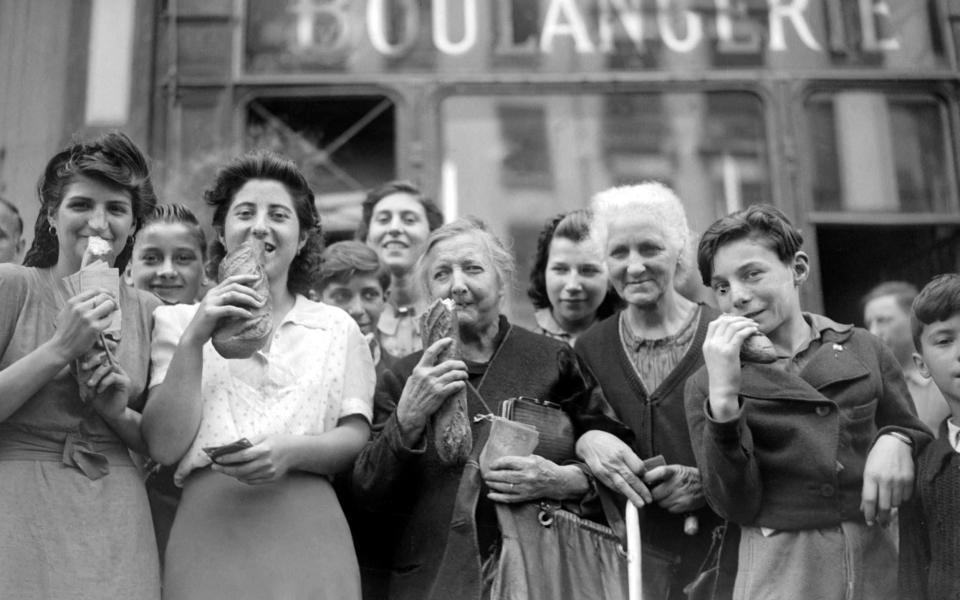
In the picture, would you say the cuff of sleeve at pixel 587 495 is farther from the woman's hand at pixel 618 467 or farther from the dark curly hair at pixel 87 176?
the dark curly hair at pixel 87 176

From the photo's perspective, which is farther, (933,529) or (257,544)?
(933,529)

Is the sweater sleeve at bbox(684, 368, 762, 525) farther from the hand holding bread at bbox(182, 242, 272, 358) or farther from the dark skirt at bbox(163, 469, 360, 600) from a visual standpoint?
the hand holding bread at bbox(182, 242, 272, 358)

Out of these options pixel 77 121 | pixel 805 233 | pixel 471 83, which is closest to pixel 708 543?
pixel 805 233

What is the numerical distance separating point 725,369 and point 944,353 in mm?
659

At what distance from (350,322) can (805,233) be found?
Answer: 3.74 m

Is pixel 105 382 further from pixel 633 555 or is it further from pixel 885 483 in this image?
pixel 885 483

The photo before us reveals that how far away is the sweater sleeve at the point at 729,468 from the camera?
3035mm

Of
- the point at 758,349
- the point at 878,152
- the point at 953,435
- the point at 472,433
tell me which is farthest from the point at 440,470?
the point at 878,152

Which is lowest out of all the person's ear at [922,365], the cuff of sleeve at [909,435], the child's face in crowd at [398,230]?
the cuff of sleeve at [909,435]

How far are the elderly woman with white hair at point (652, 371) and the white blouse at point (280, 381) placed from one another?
670 millimetres

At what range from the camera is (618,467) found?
3199 mm

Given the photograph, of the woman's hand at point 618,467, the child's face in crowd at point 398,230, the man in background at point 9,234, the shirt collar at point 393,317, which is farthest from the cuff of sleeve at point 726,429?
the man in background at point 9,234

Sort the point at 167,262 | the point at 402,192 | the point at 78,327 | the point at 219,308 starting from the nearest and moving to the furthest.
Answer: the point at 78,327 < the point at 219,308 < the point at 167,262 < the point at 402,192

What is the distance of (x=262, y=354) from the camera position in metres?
3.12
